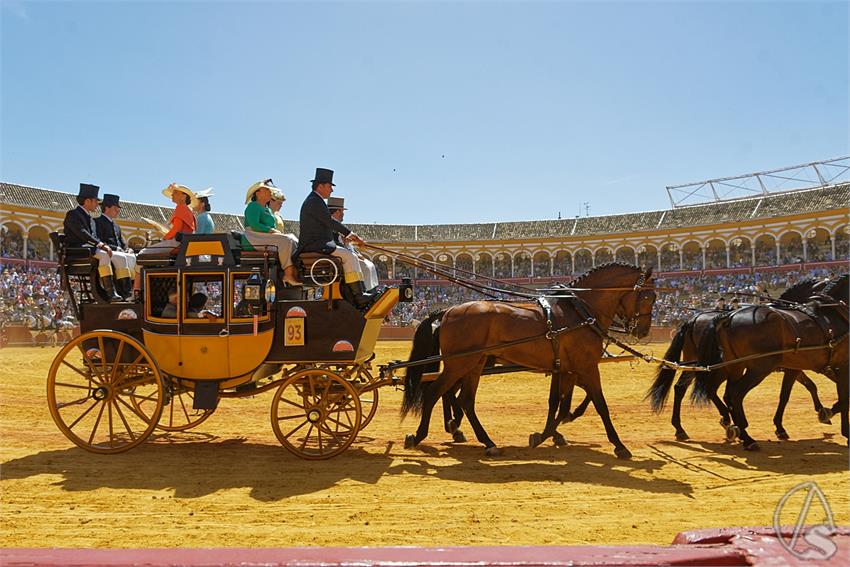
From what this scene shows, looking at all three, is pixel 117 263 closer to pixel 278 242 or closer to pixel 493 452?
pixel 278 242

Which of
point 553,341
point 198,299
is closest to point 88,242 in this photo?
point 198,299

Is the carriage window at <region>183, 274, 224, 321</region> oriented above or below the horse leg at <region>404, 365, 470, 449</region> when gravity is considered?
above

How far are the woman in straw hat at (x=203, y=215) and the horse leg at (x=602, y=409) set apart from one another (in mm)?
4634

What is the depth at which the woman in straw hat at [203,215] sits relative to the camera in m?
7.10

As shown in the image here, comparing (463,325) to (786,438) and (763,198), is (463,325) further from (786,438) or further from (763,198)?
(763,198)

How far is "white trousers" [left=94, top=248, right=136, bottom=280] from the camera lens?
6586 millimetres

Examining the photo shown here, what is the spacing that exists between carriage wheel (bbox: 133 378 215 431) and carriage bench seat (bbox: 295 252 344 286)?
70.8 inches

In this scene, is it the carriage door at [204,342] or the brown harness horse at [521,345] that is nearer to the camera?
the carriage door at [204,342]

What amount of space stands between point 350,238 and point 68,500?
3410 mm

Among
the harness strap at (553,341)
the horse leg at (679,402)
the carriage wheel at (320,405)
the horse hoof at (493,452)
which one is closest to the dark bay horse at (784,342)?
the horse leg at (679,402)

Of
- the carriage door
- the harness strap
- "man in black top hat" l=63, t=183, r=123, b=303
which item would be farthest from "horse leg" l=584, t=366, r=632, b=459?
"man in black top hat" l=63, t=183, r=123, b=303

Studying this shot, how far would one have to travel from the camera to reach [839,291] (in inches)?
307

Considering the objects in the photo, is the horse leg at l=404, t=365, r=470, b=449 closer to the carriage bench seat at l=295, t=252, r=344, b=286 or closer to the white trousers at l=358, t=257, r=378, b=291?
the white trousers at l=358, t=257, r=378, b=291

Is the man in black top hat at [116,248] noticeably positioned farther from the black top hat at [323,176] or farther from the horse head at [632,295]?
the horse head at [632,295]
